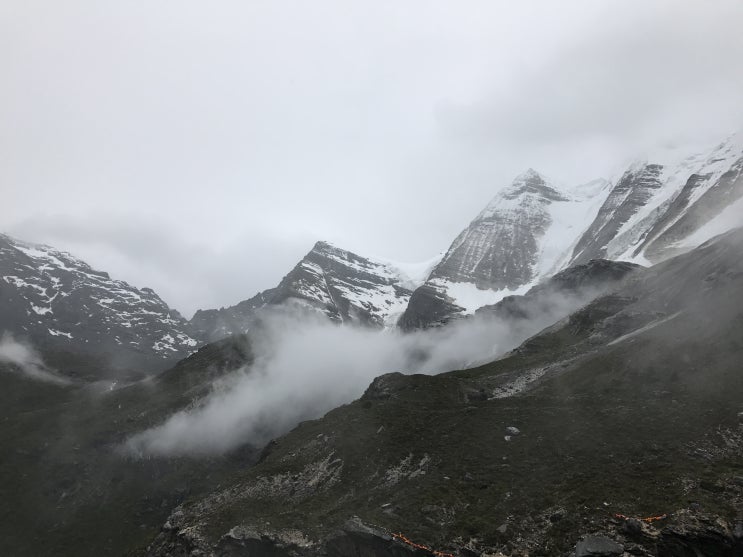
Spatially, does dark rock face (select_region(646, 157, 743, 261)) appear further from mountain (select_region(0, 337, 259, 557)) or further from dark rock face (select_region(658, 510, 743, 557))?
dark rock face (select_region(658, 510, 743, 557))

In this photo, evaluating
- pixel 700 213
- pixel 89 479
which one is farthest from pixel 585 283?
pixel 89 479

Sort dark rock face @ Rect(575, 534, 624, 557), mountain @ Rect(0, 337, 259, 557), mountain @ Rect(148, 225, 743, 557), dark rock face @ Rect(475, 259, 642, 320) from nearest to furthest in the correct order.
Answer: dark rock face @ Rect(575, 534, 624, 557)
mountain @ Rect(148, 225, 743, 557)
mountain @ Rect(0, 337, 259, 557)
dark rock face @ Rect(475, 259, 642, 320)

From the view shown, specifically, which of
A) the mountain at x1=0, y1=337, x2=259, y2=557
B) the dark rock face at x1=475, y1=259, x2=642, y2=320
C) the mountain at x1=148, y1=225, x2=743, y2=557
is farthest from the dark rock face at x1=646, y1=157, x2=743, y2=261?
the mountain at x1=0, y1=337, x2=259, y2=557

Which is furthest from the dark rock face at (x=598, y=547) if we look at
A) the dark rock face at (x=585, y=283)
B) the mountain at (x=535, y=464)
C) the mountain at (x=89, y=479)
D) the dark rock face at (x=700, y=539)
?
the mountain at (x=89, y=479)

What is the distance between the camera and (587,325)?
11638 centimetres

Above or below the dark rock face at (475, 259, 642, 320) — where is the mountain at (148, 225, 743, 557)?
below

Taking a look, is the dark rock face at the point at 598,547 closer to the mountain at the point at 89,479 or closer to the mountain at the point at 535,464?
the mountain at the point at 535,464

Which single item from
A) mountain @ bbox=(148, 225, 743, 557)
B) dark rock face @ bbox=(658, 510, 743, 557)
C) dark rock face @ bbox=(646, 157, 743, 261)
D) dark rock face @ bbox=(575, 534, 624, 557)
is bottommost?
dark rock face @ bbox=(658, 510, 743, 557)

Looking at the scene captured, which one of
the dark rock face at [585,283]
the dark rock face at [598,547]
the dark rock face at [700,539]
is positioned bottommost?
the dark rock face at [700,539]

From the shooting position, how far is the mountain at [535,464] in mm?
42344

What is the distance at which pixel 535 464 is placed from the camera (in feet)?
188

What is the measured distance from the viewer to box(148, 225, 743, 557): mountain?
42.3m

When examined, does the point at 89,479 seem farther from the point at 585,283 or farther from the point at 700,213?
the point at 700,213

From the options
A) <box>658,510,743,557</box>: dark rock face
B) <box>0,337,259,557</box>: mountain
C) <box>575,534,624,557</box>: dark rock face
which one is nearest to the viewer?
<box>658,510,743,557</box>: dark rock face
